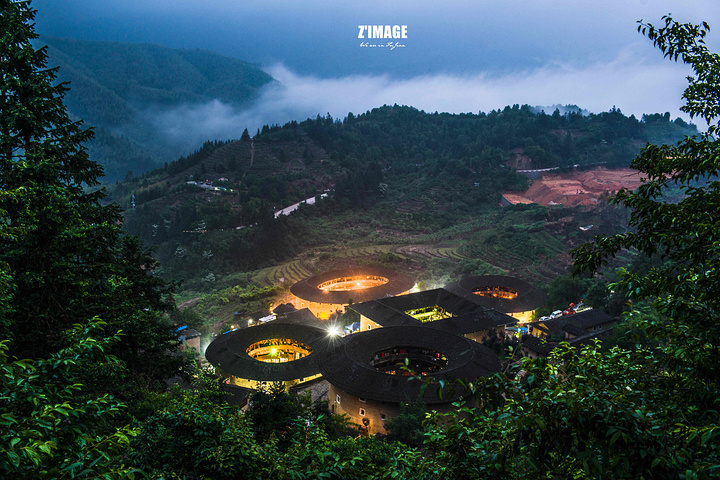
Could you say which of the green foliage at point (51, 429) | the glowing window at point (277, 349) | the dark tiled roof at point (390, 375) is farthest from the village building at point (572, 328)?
the green foliage at point (51, 429)

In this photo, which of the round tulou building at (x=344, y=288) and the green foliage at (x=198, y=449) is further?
the round tulou building at (x=344, y=288)

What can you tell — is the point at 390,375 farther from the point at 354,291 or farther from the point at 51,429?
the point at 354,291

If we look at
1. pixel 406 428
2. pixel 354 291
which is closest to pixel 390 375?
pixel 406 428

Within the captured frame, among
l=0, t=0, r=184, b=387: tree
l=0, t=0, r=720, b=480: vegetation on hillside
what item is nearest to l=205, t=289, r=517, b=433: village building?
l=0, t=0, r=720, b=480: vegetation on hillside

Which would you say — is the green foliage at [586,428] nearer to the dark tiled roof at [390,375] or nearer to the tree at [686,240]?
the tree at [686,240]

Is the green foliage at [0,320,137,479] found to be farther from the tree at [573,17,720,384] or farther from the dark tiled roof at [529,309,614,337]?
the dark tiled roof at [529,309,614,337]

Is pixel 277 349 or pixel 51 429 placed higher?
pixel 51 429
